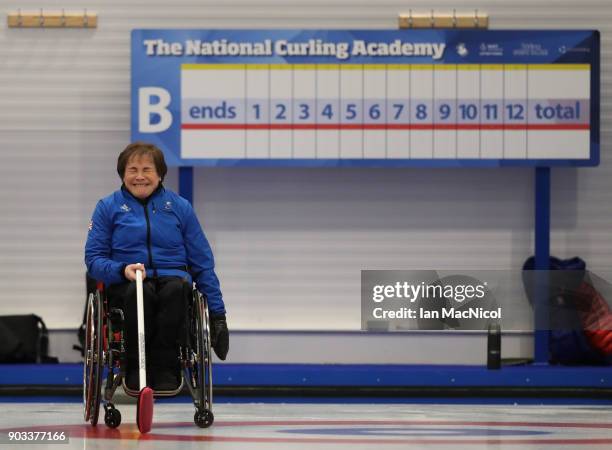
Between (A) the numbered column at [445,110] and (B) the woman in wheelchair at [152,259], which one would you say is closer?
(B) the woman in wheelchair at [152,259]

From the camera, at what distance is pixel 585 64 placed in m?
7.28

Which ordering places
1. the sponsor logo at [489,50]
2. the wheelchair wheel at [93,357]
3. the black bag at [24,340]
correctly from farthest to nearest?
the sponsor logo at [489,50], the black bag at [24,340], the wheelchair wheel at [93,357]

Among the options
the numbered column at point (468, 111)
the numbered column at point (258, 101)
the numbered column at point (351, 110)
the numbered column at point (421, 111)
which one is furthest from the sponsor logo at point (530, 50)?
the numbered column at point (258, 101)

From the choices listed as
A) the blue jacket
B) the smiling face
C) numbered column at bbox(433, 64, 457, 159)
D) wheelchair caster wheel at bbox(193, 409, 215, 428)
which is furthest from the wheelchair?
numbered column at bbox(433, 64, 457, 159)

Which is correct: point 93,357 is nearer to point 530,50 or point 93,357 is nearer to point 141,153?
point 141,153

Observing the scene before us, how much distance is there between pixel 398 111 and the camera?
7.27m

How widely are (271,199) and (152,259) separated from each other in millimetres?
2889

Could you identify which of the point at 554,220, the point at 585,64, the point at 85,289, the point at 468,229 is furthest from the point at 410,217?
the point at 85,289

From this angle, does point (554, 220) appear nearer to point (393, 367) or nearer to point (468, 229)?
point (468, 229)

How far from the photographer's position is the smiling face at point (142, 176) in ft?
16.0

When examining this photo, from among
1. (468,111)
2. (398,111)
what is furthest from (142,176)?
(468,111)

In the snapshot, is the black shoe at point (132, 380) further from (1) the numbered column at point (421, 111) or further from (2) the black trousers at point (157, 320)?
(1) the numbered column at point (421, 111)

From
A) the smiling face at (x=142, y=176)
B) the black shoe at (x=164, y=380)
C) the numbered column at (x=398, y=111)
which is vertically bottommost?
the black shoe at (x=164, y=380)

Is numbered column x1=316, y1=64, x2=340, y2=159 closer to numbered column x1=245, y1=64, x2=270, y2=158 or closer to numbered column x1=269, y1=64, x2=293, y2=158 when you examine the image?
numbered column x1=269, y1=64, x2=293, y2=158
